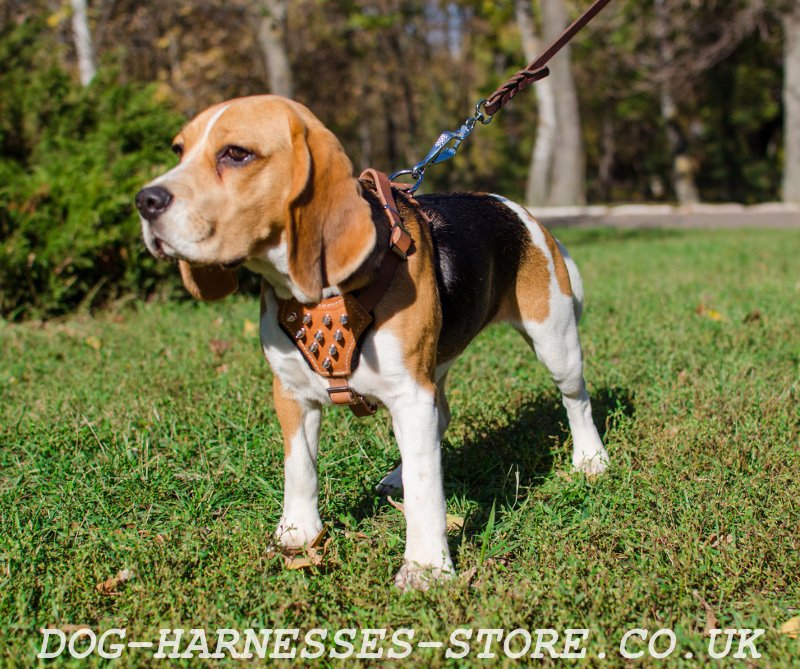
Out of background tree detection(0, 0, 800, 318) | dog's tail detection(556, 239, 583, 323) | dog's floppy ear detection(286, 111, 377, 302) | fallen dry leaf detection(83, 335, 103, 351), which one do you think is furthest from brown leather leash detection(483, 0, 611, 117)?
background tree detection(0, 0, 800, 318)

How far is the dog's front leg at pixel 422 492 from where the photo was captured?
2.96 metres

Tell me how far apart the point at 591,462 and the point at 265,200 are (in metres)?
2.27

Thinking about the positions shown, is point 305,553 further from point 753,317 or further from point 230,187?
point 753,317

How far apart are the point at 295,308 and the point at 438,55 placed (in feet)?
130

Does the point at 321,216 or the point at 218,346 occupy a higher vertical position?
the point at 321,216

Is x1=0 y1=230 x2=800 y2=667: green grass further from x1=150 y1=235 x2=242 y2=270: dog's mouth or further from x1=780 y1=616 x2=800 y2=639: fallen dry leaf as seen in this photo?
x1=150 y1=235 x2=242 y2=270: dog's mouth

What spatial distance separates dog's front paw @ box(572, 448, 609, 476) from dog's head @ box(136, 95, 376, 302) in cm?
194

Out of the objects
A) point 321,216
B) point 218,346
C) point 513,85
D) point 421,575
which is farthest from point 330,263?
point 218,346

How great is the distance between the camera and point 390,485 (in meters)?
3.91

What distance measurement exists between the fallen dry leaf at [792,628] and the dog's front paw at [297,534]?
1.76 metres

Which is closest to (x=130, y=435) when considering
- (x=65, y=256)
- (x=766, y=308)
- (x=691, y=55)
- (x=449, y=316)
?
(x=449, y=316)

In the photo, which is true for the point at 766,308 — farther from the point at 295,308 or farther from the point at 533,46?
the point at 533,46

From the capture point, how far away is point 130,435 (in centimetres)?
437

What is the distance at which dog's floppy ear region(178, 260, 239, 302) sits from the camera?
3014mm
